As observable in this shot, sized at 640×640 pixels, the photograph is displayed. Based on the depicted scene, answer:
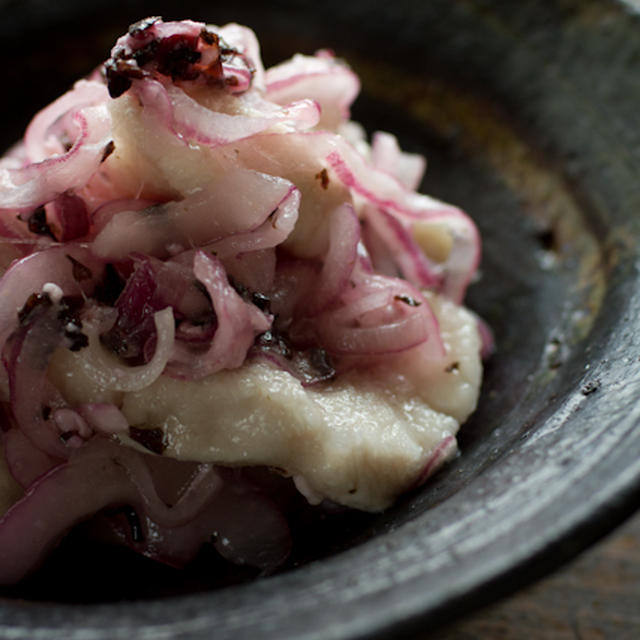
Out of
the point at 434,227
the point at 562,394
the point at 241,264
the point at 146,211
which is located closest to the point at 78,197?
the point at 146,211

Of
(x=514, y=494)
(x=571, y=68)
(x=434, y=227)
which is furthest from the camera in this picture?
(x=571, y=68)

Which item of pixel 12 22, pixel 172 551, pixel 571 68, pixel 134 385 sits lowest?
pixel 12 22

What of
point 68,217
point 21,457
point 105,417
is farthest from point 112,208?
point 21,457

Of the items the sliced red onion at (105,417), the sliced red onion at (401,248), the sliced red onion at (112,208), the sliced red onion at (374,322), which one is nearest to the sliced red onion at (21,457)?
the sliced red onion at (105,417)

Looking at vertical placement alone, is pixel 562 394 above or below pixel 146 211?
above

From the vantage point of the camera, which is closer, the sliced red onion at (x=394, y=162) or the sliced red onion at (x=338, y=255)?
Answer: the sliced red onion at (x=338, y=255)

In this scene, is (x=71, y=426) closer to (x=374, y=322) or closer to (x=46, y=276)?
(x=46, y=276)

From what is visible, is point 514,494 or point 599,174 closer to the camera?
point 514,494

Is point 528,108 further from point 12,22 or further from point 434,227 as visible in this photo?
point 12,22

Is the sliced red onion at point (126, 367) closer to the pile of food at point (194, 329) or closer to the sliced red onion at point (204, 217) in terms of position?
the pile of food at point (194, 329)
